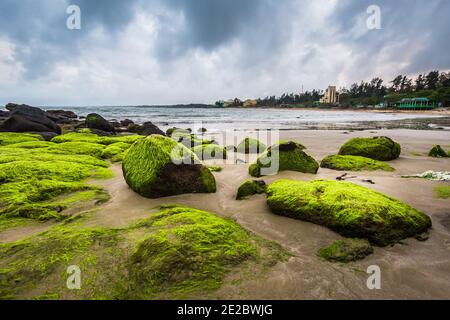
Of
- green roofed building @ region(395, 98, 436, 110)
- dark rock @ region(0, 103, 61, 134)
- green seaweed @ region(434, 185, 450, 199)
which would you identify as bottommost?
green seaweed @ region(434, 185, 450, 199)

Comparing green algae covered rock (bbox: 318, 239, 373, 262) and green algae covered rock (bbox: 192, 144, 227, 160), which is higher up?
green algae covered rock (bbox: 192, 144, 227, 160)

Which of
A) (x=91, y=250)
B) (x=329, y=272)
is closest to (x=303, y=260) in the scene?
(x=329, y=272)

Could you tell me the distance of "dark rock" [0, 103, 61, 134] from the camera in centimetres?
1354

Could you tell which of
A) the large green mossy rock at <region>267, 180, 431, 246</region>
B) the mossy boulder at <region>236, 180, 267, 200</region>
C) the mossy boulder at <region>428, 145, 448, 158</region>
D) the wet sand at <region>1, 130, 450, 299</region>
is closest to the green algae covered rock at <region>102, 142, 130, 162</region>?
the wet sand at <region>1, 130, 450, 299</region>

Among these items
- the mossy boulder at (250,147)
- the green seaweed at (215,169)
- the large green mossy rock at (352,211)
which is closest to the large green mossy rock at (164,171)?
the large green mossy rock at (352,211)

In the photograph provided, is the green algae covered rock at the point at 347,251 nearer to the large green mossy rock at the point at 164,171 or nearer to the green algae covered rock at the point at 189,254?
the green algae covered rock at the point at 189,254

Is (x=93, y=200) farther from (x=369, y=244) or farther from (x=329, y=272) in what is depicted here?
(x=369, y=244)

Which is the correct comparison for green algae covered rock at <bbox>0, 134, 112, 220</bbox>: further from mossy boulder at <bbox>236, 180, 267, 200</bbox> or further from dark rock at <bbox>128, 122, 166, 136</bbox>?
dark rock at <bbox>128, 122, 166, 136</bbox>

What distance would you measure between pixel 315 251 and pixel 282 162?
140 inches

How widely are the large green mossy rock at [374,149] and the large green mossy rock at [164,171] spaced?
5586 mm

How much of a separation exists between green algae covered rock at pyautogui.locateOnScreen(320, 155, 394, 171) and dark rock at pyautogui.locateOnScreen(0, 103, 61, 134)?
1485cm

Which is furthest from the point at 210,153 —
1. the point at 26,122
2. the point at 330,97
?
the point at 330,97

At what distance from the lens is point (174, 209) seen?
373cm
